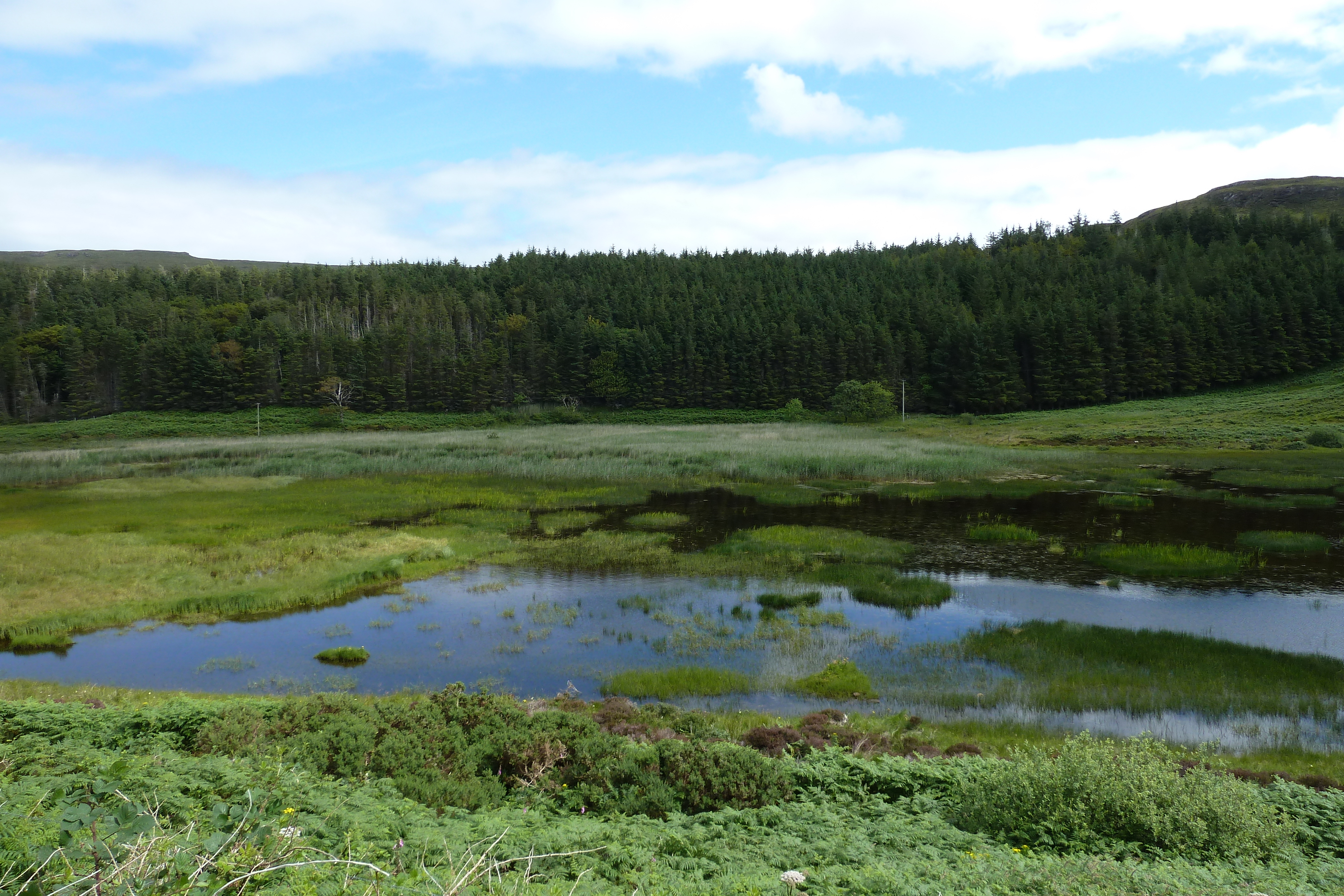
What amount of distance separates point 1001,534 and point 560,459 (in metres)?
32.2

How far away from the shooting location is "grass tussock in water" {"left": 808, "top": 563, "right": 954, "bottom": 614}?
19703 millimetres

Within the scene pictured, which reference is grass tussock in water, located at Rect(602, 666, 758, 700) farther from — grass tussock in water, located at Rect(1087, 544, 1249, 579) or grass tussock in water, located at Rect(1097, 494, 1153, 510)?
grass tussock in water, located at Rect(1097, 494, 1153, 510)

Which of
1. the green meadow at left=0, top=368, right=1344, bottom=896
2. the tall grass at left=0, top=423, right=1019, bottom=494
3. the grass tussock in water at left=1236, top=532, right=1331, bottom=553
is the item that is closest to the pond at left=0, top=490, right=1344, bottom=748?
the green meadow at left=0, top=368, right=1344, bottom=896

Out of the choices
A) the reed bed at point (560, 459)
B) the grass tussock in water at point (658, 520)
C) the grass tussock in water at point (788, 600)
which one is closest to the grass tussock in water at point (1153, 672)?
the grass tussock in water at point (788, 600)

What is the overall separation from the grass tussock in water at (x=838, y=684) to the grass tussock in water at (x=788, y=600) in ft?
14.2

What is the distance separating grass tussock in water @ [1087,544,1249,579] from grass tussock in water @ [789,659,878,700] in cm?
1234

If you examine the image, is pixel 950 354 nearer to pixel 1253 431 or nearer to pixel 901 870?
pixel 1253 431

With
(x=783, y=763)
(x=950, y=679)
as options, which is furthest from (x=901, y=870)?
(x=950, y=679)

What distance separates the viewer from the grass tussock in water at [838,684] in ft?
45.1

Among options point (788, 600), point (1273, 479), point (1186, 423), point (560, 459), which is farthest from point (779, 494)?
point (1186, 423)

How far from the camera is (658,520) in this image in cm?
3120

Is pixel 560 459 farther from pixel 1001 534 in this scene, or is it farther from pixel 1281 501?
pixel 1281 501

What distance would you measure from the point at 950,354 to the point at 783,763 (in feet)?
342

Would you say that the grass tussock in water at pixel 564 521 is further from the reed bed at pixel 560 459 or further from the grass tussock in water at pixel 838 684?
the grass tussock in water at pixel 838 684
